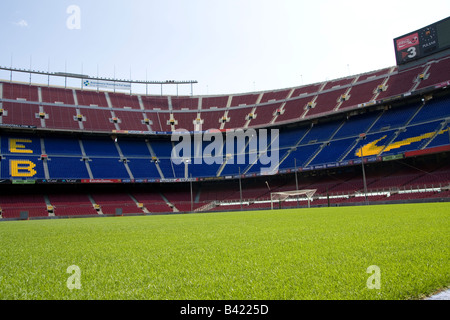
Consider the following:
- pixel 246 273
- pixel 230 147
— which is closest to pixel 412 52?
pixel 230 147

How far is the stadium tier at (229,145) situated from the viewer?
125ft

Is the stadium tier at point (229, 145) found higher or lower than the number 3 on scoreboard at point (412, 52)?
lower

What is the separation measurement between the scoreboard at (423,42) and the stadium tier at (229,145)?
1713 millimetres

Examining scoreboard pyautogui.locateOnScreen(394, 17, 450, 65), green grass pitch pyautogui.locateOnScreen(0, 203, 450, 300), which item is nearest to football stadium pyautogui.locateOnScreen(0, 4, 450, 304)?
scoreboard pyautogui.locateOnScreen(394, 17, 450, 65)

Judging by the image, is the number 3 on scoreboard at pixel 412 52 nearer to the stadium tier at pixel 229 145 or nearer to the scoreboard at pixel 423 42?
the scoreboard at pixel 423 42

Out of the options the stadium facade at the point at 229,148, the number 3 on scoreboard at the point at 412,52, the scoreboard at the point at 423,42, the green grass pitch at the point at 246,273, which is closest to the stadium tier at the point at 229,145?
the stadium facade at the point at 229,148

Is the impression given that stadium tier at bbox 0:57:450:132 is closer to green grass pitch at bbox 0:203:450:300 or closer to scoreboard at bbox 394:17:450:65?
scoreboard at bbox 394:17:450:65

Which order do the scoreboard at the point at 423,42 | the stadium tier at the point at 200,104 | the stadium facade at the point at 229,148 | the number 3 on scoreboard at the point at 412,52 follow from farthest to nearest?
the number 3 on scoreboard at the point at 412,52, the stadium tier at the point at 200,104, the scoreboard at the point at 423,42, the stadium facade at the point at 229,148

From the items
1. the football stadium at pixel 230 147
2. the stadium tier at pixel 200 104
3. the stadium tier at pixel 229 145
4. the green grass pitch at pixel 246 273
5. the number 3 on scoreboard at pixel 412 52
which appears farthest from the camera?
the number 3 on scoreboard at pixel 412 52

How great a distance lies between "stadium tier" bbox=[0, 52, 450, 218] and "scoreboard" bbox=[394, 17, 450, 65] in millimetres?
1713

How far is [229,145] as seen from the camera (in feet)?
178

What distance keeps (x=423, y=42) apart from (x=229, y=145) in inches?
1263

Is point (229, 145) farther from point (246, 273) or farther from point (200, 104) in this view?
point (246, 273)

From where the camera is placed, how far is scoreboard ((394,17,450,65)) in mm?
43031
